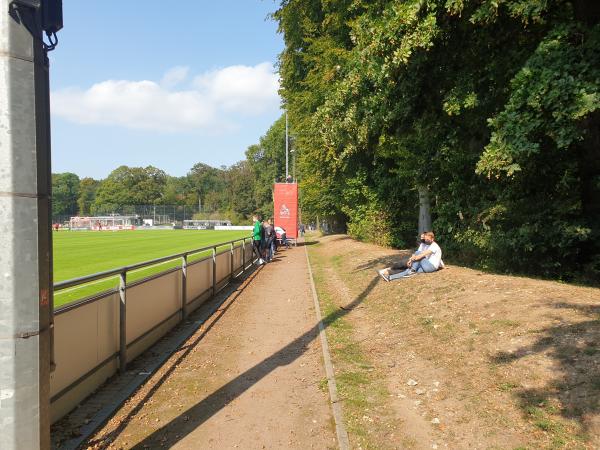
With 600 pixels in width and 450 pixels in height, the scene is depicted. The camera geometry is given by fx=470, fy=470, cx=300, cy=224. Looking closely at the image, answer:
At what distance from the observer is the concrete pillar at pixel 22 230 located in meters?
2.36

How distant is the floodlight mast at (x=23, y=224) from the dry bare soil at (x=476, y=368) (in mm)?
2564

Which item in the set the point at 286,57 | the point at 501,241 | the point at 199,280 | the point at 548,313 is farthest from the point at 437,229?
the point at 286,57

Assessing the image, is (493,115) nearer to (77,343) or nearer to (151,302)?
(151,302)

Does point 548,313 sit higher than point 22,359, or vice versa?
point 22,359

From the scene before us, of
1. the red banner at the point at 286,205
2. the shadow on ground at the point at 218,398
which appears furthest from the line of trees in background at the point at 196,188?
the shadow on ground at the point at 218,398

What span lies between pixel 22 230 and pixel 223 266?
10.6 metres

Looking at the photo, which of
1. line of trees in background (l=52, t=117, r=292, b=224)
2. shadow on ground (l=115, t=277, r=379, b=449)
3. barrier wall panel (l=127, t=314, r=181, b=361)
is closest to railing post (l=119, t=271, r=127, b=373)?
barrier wall panel (l=127, t=314, r=181, b=361)

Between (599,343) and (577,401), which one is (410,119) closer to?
(599,343)

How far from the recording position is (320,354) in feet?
21.4

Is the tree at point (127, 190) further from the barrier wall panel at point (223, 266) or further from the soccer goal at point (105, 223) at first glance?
the barrier wall panel at point (223, 266)

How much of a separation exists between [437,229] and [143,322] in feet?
40.2

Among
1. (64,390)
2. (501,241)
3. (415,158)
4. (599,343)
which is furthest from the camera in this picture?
(415,158)

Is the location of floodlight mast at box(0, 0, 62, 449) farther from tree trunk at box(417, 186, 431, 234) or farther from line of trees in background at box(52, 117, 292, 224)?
line of trees in background at box(52, 117, 292, 224)

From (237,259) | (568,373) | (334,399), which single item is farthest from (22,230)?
(237,259)
